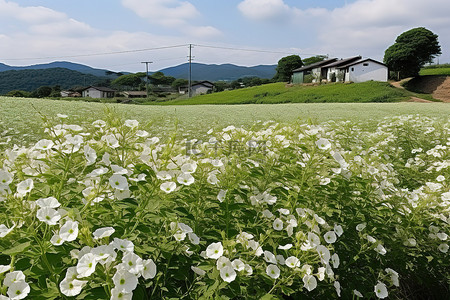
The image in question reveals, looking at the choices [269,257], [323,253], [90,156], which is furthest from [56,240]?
[323,253]

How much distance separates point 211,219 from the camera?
191 centimetres

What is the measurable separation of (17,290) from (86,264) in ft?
0.83

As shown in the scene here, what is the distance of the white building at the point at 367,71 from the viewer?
4166cm

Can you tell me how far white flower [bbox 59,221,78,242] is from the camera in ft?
4.20

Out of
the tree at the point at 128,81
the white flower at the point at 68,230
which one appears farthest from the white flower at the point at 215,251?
the tree at the point at 128,81

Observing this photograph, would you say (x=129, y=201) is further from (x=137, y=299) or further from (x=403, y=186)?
(x=403, y=186)

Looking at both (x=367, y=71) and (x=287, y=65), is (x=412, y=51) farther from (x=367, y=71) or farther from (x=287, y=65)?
(x=287, y=65)

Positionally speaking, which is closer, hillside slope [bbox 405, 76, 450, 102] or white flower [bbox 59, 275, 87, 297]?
white flower [bbox 59, 275, 87, 297]

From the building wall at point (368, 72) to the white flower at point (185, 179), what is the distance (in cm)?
4422

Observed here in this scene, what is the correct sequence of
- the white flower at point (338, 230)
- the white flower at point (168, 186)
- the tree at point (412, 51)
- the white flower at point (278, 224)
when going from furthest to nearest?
the tree at point (412, 51), the white flower at point (338, 230), the white flower at point (278, 224), the white flower at point (168, 186)

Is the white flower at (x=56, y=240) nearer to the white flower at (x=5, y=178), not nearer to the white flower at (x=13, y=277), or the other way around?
the white flower at (x=13, y=277)

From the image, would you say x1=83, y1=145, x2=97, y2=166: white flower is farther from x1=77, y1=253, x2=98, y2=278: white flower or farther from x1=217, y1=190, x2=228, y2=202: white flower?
x1=217, y1=190, x2=228, y2=202: white flower

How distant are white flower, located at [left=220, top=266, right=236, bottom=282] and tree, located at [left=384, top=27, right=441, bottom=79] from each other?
139ft

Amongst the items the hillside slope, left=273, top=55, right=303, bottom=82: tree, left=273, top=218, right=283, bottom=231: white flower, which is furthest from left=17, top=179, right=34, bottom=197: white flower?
left=273, top=55, right=303, bottom=82: tree
